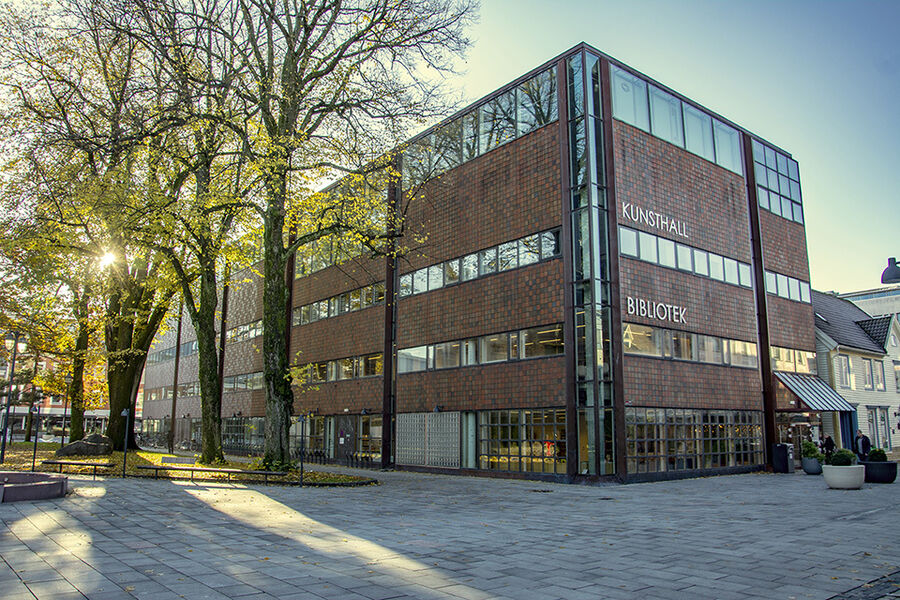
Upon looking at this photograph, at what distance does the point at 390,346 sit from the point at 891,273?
34.4m

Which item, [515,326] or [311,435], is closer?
[515,326]

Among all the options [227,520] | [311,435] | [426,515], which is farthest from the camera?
[311,435]

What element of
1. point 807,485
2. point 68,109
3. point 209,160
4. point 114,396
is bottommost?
point 807,485

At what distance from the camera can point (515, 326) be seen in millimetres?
23906

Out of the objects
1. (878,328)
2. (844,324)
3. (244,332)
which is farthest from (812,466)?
(244,332)

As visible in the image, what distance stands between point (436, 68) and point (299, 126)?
5.18 metres

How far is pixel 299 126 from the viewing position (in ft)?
74.7

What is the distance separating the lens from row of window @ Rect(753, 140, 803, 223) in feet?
102

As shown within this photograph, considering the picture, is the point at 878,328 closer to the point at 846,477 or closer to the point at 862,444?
the point at 862,444

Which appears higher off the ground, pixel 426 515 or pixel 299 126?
pixel 299 126

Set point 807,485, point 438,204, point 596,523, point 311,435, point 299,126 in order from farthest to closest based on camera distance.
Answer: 1. point 311,435
2. point 438,204
3. point 299,126
4. point 807,485
5. point 596,523

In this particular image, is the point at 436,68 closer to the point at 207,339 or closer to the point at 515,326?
the point at 515,326

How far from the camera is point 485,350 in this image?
83.1ft

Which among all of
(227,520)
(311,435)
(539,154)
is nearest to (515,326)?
(539,154)
